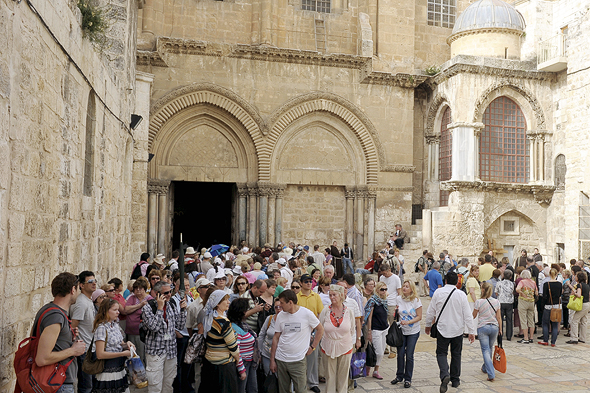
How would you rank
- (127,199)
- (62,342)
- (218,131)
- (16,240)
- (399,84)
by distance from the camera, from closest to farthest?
(62,342) → (16,240) → (127,199) → (218,131) → (399,84)

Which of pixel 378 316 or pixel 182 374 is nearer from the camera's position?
pixel 182 374

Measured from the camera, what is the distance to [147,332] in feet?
18.6

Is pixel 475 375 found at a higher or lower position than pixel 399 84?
lower

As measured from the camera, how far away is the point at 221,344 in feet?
16.7

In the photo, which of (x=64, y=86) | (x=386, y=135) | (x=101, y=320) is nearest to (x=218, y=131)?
(x=386, y=135)

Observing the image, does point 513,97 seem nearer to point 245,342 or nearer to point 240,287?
point 240,287

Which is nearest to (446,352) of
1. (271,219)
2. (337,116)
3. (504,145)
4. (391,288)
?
(391,288)

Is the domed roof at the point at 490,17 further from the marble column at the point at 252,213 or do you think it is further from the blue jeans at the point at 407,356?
the blue jeans at the point at 407,356

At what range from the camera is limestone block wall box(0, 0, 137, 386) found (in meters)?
4.22

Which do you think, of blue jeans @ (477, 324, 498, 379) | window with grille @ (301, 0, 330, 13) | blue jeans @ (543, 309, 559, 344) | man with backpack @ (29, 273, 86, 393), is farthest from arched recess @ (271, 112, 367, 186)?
man with backpack @ (29, 273, 86, 393)

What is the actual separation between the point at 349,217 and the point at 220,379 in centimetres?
1396

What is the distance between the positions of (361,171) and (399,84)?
3413 mm

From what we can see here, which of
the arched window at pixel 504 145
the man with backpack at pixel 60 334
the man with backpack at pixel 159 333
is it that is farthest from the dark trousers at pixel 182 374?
the arched window at pixel 504 145

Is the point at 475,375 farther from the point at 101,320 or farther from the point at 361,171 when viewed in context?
the point at 361,171
